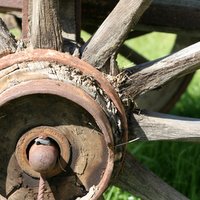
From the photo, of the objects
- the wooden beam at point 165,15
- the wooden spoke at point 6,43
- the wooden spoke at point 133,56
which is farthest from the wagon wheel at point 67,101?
the wooden spoke at point 133,56

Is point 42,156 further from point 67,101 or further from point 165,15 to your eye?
point 165,15

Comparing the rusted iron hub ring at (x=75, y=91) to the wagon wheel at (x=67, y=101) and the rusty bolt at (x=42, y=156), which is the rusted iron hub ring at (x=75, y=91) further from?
the rusty bolt at (x=42, y=156)

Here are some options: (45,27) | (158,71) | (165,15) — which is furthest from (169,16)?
(45,27)

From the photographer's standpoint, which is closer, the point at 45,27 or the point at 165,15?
the point at 45,27

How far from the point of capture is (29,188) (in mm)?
1764

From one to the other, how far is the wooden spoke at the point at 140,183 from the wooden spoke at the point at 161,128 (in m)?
0.11

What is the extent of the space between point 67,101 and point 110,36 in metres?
0.22

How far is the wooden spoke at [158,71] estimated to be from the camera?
1.77 metres

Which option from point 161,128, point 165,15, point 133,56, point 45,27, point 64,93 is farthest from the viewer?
point 133,56

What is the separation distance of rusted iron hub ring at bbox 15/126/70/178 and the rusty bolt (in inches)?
1.0

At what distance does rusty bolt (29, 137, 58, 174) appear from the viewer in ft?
5.39

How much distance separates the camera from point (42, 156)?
1641 millimetres

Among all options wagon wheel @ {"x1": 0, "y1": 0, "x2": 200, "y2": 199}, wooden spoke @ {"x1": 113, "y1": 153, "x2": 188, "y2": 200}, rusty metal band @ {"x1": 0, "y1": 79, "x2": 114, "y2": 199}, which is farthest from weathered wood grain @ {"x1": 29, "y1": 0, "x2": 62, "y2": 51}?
wooden spoke @ {"x1": 113, "y1": 153, "x2": 188, "y2": 200}

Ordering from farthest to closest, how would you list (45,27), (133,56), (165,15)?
(133,56), (165,15), (45,27)
